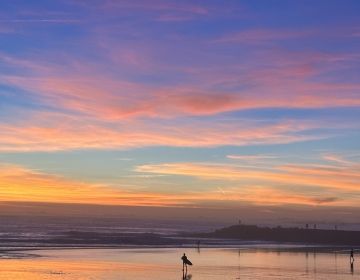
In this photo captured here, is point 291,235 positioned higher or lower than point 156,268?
higher

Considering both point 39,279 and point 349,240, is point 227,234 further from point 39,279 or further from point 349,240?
point 39,279

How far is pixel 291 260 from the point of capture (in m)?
55.3

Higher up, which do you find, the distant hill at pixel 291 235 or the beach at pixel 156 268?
the distant hill at pixel 291 235

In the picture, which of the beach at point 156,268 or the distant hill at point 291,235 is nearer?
the beach at point 156,268

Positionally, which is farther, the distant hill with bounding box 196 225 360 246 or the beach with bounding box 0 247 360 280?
the distant hill with bounding box 196 225 360 246

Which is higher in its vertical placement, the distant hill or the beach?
the distant hill

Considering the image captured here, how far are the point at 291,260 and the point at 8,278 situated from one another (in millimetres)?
27681

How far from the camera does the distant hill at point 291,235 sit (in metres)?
111

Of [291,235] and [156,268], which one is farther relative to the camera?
[291,235]

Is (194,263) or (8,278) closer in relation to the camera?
(8,278)

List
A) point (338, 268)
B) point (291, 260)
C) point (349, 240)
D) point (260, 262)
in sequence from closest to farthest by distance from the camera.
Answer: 1. point (338, 268)
2. point (260, 262)
3. point (291, 260)
4. point (349, 240)

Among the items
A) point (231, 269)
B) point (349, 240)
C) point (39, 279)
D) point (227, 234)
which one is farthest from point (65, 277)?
point (227, 234)

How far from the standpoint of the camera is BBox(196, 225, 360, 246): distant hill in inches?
4360

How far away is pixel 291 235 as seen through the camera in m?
120
